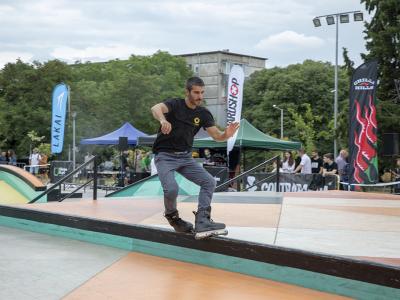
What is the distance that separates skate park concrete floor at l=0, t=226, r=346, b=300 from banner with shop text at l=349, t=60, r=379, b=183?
32.7ft

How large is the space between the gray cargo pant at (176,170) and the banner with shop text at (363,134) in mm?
9915

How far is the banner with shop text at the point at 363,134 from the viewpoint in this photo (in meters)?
15.2

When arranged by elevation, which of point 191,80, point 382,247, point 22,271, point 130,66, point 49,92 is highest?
point 130,66

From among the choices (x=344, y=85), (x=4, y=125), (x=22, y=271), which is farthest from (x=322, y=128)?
(x=22, y=271)

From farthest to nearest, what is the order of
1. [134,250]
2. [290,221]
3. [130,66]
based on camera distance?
[130,66] → [290,221] → [134,250]

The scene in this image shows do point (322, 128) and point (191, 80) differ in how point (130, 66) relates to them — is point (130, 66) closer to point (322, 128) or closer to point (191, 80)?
point (322, 128)

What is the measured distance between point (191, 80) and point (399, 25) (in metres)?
21.7

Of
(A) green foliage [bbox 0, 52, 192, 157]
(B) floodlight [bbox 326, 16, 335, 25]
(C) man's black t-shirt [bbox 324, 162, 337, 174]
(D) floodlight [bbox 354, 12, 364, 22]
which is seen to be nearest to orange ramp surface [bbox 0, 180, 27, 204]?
(C) man's black t-shirt [bbox 324, 162, 337, 174]

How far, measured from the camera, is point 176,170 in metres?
6.03

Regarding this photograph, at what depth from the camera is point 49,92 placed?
50.3m

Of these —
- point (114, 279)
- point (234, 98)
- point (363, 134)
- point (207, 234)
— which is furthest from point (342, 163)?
point (114, 279)

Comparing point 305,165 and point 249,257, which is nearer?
point 249,257

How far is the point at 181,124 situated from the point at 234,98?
526 inches

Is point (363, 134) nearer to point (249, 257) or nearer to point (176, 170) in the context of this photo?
point (176, 170)
